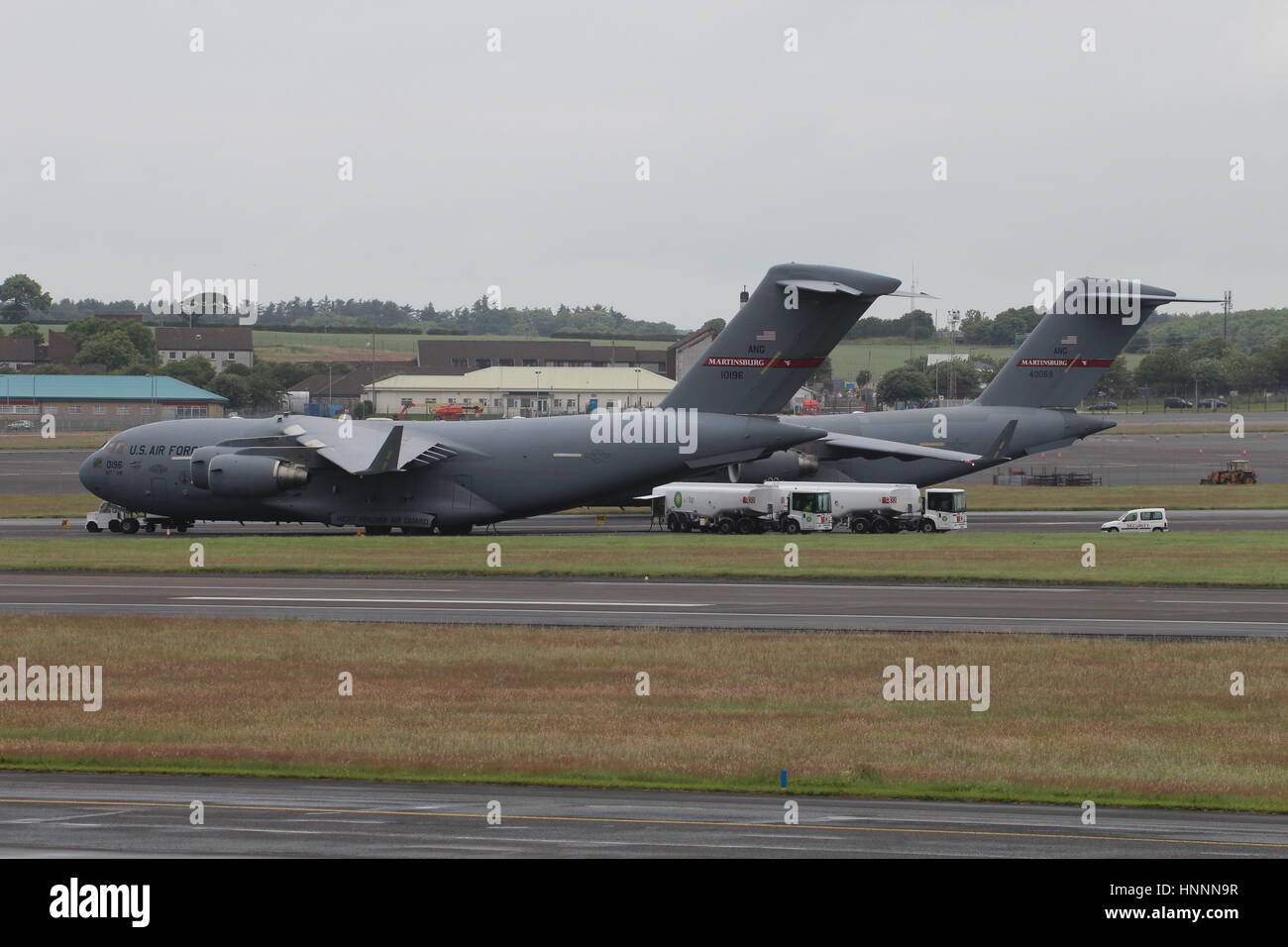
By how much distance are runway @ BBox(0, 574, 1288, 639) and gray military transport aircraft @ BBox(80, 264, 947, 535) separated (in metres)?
12.3

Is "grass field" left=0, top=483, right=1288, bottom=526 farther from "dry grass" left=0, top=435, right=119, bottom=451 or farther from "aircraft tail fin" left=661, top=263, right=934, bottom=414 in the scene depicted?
"dry grass" left=0, top=435, right=119, bottom=451

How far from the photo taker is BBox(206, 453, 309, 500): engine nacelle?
54.9m

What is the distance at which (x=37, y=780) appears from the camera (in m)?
19.4

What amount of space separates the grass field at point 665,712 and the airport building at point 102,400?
99.9 metres

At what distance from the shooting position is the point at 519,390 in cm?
13025

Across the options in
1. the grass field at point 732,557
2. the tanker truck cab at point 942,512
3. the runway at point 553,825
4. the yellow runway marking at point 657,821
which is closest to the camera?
the runway at point 553,825

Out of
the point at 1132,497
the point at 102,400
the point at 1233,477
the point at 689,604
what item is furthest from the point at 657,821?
the point at 102,400

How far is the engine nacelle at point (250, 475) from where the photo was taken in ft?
180

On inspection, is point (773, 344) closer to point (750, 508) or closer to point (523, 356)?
point (750, 508)

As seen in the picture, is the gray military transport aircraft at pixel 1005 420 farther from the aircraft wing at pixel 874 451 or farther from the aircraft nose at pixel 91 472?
the aircraft nose at pixel 91 472

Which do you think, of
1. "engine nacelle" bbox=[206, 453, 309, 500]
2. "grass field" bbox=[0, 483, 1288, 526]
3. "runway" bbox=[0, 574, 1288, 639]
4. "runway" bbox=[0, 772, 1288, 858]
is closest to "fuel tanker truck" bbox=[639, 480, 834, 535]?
"grass field" bbox=[0, 483, 1288, 526]

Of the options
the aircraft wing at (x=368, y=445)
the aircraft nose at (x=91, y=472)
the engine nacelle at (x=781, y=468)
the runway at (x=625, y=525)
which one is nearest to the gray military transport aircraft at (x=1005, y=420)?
the engine nacelle at (x=781, y=468)
